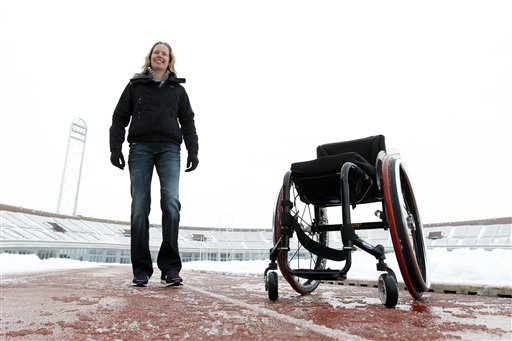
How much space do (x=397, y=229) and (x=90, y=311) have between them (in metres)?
1.34

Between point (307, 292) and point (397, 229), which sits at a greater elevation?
point (397, 229)

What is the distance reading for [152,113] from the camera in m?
2.73

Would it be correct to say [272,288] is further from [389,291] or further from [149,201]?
[149,201]

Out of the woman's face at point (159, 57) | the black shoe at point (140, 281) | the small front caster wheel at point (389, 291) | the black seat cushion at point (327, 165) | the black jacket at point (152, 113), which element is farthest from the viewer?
the woman's face at point (159, 57)

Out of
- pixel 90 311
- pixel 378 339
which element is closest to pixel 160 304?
pixel 90 311

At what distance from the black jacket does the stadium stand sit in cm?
2521

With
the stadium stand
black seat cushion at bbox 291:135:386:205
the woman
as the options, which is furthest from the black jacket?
the stadium stand

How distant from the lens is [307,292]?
2.23 metres

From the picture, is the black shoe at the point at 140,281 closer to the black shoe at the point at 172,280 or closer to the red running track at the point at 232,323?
the black shoe at the point at 172,280

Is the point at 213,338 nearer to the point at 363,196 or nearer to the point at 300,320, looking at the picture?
the point at 300,320

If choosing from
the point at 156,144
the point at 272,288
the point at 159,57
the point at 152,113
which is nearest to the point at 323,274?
the point at 272,288

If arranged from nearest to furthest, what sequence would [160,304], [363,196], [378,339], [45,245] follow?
[378,339]
[160,304]
[363,196]
[45,245]

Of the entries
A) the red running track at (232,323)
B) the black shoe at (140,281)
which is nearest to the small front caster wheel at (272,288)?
the red running track at (232,323)

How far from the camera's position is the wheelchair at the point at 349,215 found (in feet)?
5.28
